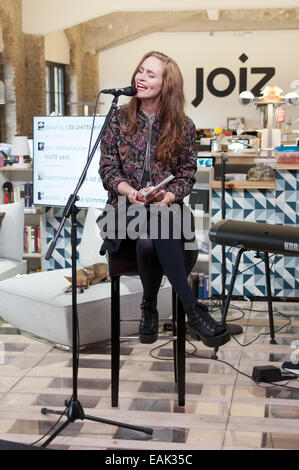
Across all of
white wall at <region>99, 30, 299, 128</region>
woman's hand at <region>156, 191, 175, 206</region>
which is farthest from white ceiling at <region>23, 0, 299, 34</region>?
woman's hand at <region>156, 191, 175, 206</region>

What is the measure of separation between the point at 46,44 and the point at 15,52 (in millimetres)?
2220

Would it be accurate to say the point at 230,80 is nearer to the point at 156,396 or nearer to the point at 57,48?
the point at 57,48

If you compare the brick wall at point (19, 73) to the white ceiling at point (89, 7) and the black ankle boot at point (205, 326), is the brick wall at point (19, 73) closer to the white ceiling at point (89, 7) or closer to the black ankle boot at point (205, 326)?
the white ceiling at point (89, 7)

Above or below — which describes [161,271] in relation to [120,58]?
below

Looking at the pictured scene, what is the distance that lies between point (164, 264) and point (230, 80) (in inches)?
543

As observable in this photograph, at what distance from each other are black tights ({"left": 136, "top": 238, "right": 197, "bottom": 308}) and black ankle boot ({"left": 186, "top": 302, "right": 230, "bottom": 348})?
4 centimetres

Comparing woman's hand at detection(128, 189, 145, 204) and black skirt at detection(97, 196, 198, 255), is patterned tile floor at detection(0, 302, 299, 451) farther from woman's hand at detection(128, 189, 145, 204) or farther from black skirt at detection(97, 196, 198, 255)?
woman's hand at detection(128, 189, 145, 204)

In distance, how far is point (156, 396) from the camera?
124 inches

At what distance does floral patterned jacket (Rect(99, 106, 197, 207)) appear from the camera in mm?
2957

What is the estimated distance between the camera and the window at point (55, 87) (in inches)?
565

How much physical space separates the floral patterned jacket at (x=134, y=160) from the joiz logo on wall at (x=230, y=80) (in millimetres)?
13228
